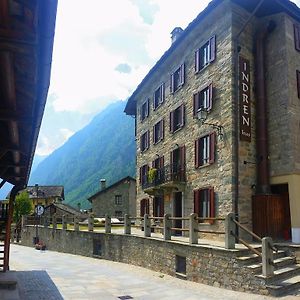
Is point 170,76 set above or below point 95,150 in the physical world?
below

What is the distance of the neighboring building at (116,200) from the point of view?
45500 mm

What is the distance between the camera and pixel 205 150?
1858 cm

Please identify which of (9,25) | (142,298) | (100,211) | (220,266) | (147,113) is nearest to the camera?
(9,25)

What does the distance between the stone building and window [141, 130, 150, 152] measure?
6.63 meters

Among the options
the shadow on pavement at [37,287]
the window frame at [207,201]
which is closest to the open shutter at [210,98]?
the window frame at [207,201]

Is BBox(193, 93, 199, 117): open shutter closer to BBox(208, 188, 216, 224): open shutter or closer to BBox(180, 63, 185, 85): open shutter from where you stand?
BBox(180, 63, 185, 85): open shutter

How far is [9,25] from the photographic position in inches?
134

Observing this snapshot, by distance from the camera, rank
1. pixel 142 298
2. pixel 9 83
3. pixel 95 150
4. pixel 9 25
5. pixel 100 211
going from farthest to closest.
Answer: pixel 95 150, pixel 100 211, pixel 142 298, pixel 9 83, pixel 9 25

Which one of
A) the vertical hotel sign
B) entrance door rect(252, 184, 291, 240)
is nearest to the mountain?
the vertical hotel sign

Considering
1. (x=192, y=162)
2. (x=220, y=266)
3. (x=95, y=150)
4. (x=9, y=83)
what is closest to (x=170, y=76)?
(x=192, y=162)

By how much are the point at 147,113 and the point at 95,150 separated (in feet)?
465

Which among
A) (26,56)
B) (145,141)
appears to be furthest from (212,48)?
(26,56)

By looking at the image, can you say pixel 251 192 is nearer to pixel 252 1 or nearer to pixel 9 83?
pixel 252 1

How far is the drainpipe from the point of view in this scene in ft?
53.9
